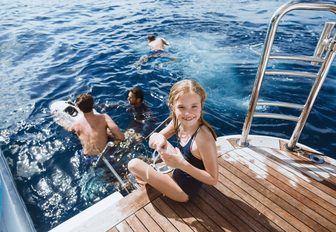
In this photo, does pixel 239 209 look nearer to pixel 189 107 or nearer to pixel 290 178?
pixel 290 178

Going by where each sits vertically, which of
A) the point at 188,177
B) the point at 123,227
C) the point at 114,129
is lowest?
the point at 114,129

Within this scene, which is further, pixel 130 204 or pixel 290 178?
pixel 290 178

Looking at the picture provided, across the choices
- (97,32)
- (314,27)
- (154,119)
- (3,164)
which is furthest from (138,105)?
(314,27)

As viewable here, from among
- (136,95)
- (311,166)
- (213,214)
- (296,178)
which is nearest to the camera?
(213,214)

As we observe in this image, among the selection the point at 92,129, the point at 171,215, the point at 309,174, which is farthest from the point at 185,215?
the point at 92,129

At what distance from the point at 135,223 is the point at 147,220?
12 centimetres

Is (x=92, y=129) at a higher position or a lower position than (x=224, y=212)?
lower

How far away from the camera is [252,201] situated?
267 centimetres

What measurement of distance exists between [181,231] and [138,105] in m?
3.45

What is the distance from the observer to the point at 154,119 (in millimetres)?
5410

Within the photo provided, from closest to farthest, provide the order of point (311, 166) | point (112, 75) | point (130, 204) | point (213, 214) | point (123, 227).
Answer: point (123, 227)
point (213, 214)
point (130, 204)
point (311, 166)
point (112, 75)

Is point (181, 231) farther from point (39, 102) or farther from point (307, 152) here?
point (39, 102)

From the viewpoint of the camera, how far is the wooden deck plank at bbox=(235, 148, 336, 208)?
2.72 m

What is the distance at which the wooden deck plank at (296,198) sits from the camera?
8.21 ft
